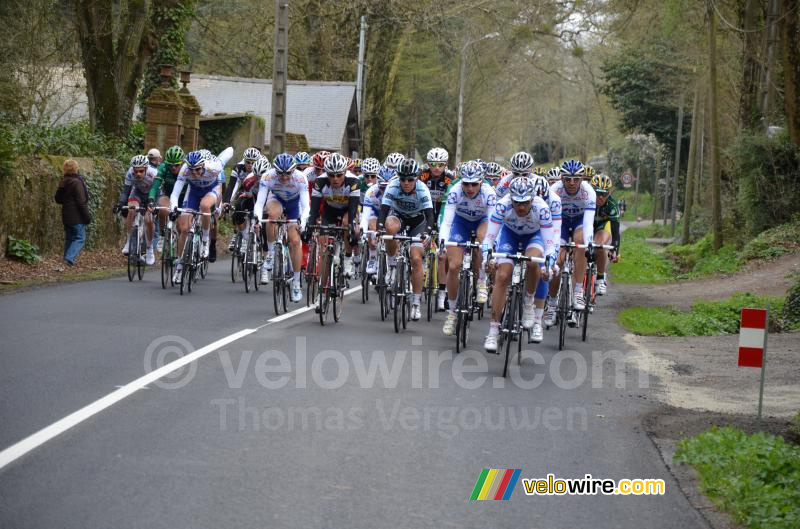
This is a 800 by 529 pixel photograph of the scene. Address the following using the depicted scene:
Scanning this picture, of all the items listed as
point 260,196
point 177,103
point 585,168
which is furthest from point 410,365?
point 177,103

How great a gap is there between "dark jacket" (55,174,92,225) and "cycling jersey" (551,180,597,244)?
31.0ft

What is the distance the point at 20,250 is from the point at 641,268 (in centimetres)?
2077

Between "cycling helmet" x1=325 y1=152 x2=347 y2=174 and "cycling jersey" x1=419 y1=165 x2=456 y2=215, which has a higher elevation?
"cycling helmet" x1=325 y1=152 x2=347 y2=174

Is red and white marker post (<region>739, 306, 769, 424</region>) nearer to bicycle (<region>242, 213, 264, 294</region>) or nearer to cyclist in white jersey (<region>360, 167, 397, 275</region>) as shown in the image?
cyclist in white jersey (<region>360, 167, 397, 275</region>)

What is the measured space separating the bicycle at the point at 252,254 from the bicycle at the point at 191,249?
735 millimetres

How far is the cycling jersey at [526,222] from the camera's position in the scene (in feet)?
39.2

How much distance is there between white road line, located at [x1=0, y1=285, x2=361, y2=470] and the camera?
7.06 meters

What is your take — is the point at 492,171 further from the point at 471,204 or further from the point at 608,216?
the point at 471,204

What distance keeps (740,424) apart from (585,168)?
7.57 m

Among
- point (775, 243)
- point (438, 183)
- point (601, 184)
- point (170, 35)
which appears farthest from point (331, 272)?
point (170, 35)

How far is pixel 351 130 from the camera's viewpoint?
2461 inches

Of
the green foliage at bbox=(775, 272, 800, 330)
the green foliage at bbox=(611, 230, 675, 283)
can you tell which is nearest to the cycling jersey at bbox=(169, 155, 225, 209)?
the green foliage at bbox=(775, 272, 800, 330)

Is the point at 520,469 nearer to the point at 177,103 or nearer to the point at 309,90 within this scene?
the point at 177,103

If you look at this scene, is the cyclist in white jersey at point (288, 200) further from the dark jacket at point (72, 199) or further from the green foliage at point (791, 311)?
the green foliage at point (791, 311)
